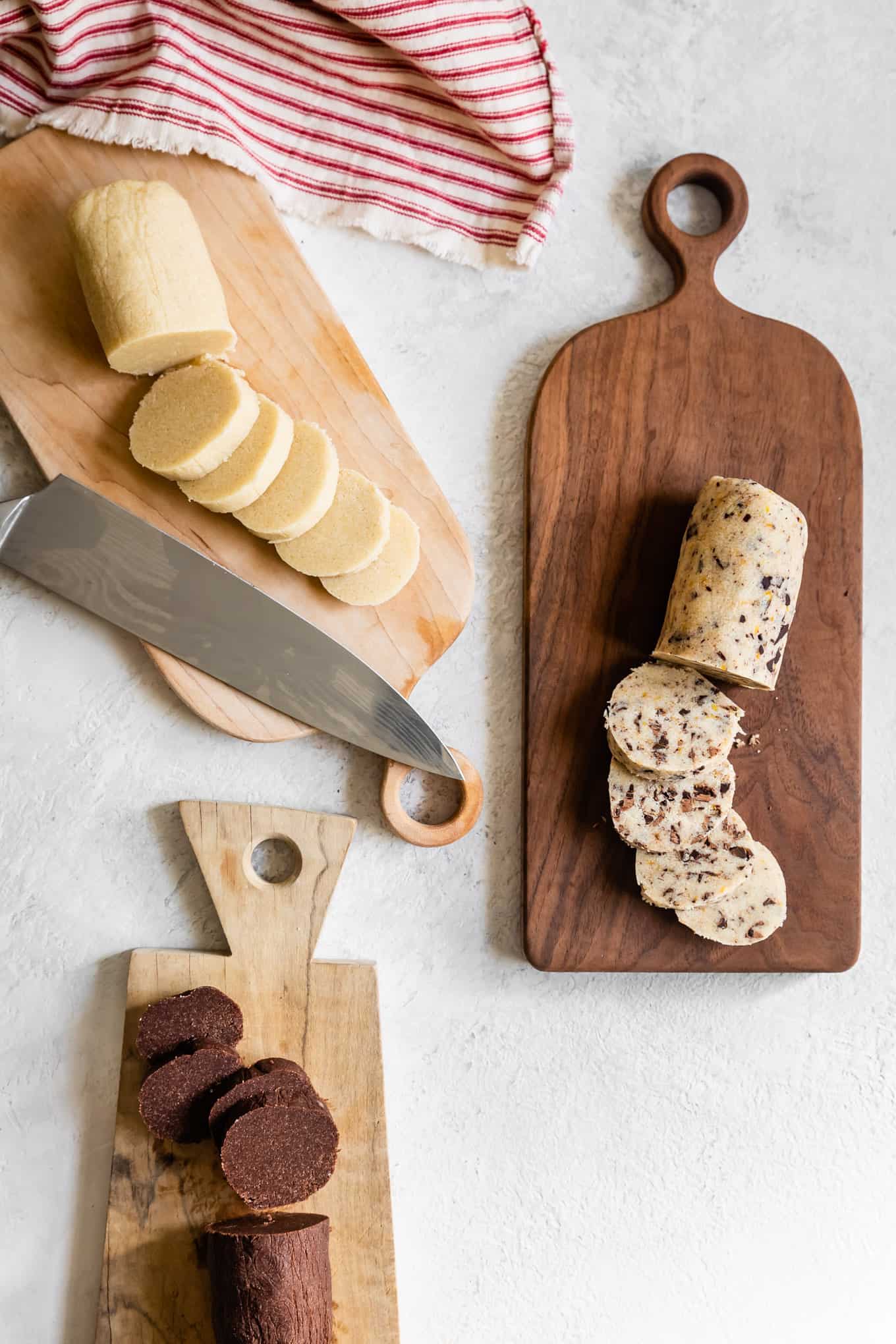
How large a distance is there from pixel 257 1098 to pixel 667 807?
662 mm

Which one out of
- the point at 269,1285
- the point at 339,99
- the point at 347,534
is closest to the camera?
the point at 269,1285

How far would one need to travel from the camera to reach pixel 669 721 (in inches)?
54.1

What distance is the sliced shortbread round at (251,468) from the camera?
1.27 meters

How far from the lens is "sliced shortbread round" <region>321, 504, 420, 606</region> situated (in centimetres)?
135

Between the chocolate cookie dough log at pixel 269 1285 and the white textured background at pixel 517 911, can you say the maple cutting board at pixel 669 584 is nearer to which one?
the white textured background at pixel 517 911

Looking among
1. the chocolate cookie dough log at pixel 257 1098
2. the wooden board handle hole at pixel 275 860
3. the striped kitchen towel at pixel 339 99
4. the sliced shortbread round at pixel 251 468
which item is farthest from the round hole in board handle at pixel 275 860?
the striped kitchen towel at pixel 339 99

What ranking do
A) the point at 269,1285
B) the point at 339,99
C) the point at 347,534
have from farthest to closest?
1. the point at 339,99
2. the point at 347,534
3. the point at 269,1285

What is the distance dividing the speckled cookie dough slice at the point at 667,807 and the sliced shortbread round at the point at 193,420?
69 cm

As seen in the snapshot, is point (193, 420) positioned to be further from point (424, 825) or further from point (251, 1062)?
point (251, 1062)

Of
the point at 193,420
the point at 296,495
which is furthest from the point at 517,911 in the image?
the point at 193,420

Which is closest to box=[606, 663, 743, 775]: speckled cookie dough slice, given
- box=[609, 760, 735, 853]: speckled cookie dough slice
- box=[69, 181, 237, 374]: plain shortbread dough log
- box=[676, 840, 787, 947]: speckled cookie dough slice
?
box=[609, 760, 735, 853]: speckled cookie dough slice

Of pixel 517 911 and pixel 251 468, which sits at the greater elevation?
pixel 251 468

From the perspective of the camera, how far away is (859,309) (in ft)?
5.08

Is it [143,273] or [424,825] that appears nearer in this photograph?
[143,273]
